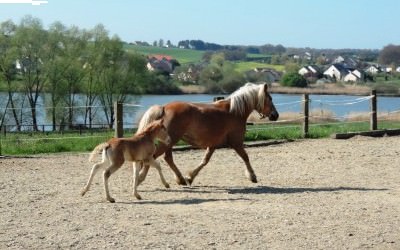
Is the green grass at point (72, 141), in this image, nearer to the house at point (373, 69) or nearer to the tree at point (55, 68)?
the tree at point (55, 68)

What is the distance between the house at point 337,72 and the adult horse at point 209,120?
66626 millimetres

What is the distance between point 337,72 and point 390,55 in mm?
14515

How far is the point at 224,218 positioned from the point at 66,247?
1833mm

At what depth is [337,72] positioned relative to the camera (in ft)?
267

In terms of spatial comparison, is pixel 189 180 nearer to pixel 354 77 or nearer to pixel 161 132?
pixel 161 132

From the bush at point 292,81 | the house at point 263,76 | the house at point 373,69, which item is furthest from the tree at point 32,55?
the house at point 373,69

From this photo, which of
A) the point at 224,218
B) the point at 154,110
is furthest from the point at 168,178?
the point at 224,218

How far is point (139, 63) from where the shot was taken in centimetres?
5078

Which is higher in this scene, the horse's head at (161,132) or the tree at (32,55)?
the tree at (32,55)

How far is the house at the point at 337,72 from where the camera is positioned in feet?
254

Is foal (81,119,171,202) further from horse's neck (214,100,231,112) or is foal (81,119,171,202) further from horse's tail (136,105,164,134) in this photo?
horse's neck (214,100,231,112)

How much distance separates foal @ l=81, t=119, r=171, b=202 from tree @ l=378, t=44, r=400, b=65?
3328 inches

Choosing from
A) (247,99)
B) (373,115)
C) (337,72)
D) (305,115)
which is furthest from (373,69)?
(247,99)

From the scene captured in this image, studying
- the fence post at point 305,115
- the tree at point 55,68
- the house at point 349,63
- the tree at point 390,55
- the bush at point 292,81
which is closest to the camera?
the fence post at point 305,115
